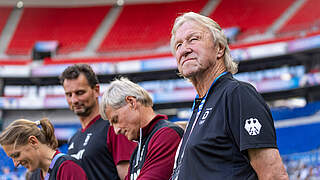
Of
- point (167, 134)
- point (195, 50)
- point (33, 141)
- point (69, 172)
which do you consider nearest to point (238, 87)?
point (195, 50)

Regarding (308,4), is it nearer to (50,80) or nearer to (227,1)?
(227,1)

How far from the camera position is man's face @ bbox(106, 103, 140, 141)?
2.31m

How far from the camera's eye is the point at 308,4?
15977mm

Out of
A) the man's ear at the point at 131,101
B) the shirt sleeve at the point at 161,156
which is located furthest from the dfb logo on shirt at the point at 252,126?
the man's ear at the point at 131,101

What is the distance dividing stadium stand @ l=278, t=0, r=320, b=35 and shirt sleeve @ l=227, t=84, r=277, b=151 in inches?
505

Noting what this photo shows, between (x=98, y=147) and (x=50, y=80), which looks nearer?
(x=98, y=147)

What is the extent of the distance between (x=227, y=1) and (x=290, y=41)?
5163mm

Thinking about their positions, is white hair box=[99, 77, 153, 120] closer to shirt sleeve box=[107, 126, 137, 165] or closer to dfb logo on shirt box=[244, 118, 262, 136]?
shirt sleeve box=[107, 126, 137, 165]

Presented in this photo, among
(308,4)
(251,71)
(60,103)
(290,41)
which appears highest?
(308,4)

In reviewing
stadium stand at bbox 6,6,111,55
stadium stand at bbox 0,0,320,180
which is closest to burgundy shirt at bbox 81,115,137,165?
stadium stand at bbox 0,0,320,180

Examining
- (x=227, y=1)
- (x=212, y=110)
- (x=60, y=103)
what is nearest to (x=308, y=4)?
(x=227, y=1)

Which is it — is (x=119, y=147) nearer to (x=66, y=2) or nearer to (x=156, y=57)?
(x=156, y=57)

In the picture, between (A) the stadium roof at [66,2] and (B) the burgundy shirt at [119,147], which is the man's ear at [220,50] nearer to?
(B) the burgundy shirt at [119,147]

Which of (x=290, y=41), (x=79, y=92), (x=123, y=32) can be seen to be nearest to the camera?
(x=79, y=92)
